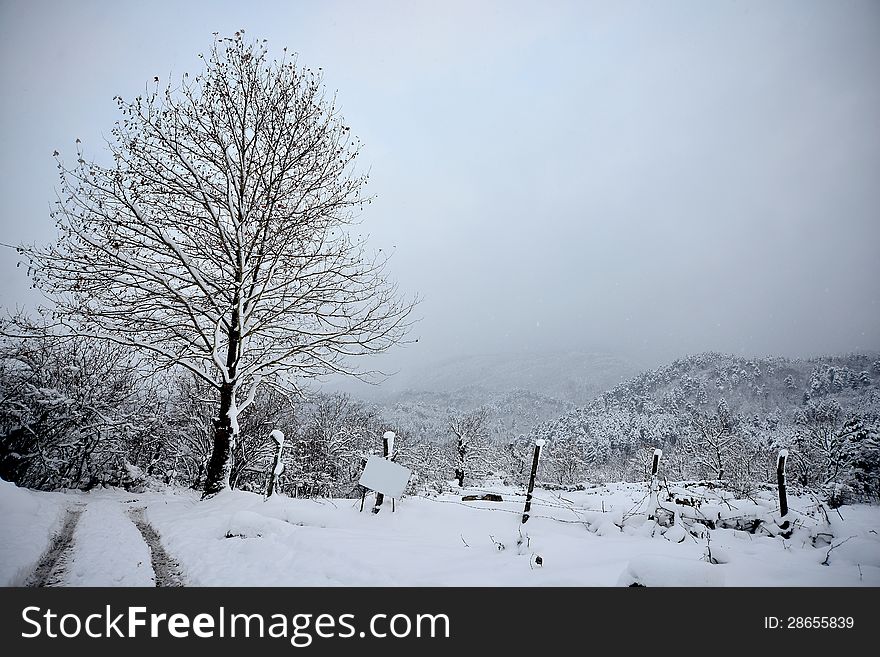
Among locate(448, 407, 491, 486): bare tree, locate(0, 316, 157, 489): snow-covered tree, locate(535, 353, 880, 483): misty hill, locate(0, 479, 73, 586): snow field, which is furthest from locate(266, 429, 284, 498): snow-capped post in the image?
locate(535, 353, 880, 483): misty hill

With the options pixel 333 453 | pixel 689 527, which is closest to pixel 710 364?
pixel 333 453

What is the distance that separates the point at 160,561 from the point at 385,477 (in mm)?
3296

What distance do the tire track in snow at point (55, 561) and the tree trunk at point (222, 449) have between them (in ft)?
9.58

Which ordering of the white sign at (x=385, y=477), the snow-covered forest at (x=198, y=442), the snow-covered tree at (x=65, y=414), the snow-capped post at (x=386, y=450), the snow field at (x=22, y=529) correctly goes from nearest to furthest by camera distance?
the snow field at (x=22, y=529)
the white sign at (x=385, y=477)
the snow-capped post at (x=386, y=450)
the snow-covered tree at (x=65, y=414)
the snow-covered forest at (x=198, y=442)

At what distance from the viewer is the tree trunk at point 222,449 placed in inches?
364

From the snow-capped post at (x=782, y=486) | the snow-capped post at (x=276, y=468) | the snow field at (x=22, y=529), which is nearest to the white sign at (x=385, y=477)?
the snow-capped post at (x=276, y=468)

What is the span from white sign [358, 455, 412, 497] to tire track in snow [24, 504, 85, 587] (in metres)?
3.73

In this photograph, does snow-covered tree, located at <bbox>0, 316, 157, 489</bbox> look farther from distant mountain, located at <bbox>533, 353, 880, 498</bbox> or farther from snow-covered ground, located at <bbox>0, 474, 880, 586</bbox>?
distant mountain, located at <bbox>533, 353, 880, 498</bbox>

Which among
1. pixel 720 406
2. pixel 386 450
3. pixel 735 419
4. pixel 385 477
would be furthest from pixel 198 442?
pixel 735 419

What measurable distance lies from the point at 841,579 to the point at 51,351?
64.6 ft

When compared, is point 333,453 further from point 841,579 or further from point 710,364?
point 710,364

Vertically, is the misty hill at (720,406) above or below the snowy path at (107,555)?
above

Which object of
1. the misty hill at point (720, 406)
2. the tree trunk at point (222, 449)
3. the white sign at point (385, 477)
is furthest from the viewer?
the misty hill at point (720, 406)

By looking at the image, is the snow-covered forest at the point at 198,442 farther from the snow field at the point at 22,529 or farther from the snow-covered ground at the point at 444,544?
the snow field at the point at 22,529
